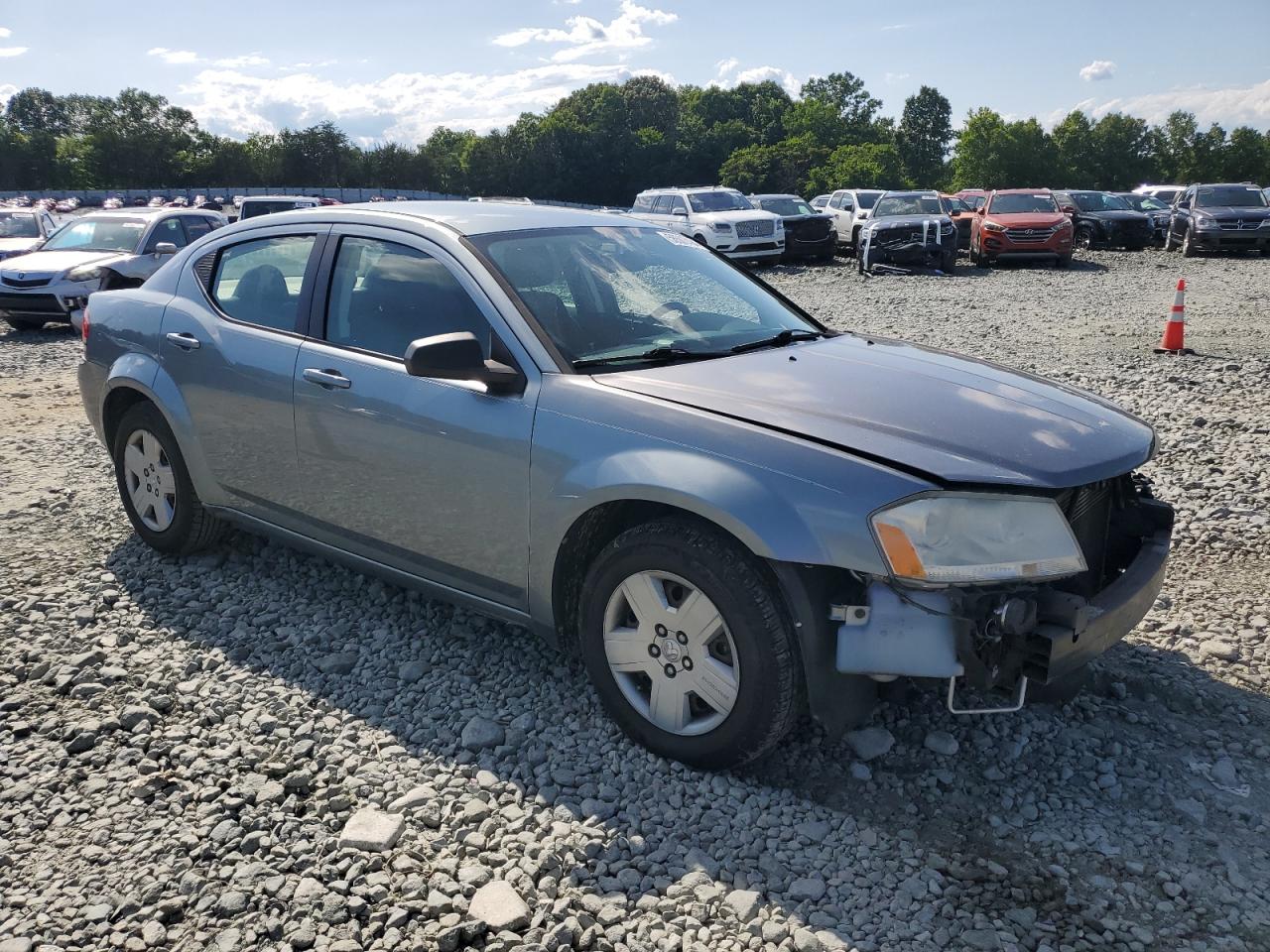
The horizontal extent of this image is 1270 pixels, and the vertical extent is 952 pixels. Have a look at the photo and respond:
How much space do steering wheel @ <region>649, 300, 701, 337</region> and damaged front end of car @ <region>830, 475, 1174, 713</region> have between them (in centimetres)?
137

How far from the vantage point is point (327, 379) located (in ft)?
12.8

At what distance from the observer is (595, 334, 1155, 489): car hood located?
2.85 meters

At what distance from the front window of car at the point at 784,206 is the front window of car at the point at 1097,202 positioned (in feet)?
25.7

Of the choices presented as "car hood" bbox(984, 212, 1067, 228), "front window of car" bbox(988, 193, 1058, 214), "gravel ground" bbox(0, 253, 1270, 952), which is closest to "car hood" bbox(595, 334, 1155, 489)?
"gravel ground" bbox(0, 253, 1270, 952)

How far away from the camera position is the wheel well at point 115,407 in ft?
16.2

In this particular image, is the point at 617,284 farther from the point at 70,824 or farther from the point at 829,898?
the point at 70,824

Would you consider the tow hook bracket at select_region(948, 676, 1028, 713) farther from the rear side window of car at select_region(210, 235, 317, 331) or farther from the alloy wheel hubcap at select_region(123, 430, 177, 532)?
the alloy wheel hubcap at select_region(123, 430, 177, 532)

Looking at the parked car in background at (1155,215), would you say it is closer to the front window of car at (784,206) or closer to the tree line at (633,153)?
the front window of car at (784,206)

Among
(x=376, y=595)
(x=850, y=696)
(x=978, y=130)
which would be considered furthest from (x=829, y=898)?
(x=978, y=130)

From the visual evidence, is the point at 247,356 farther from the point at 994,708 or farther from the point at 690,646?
the point at 994,708

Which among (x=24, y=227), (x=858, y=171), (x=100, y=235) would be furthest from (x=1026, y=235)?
(x=858, y=171)

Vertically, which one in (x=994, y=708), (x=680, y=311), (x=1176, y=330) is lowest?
(x=994, y=708)

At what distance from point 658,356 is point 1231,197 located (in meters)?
25.6

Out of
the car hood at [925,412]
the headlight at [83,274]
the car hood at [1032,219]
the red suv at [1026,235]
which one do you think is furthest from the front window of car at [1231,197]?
the car hood at [925,412]
